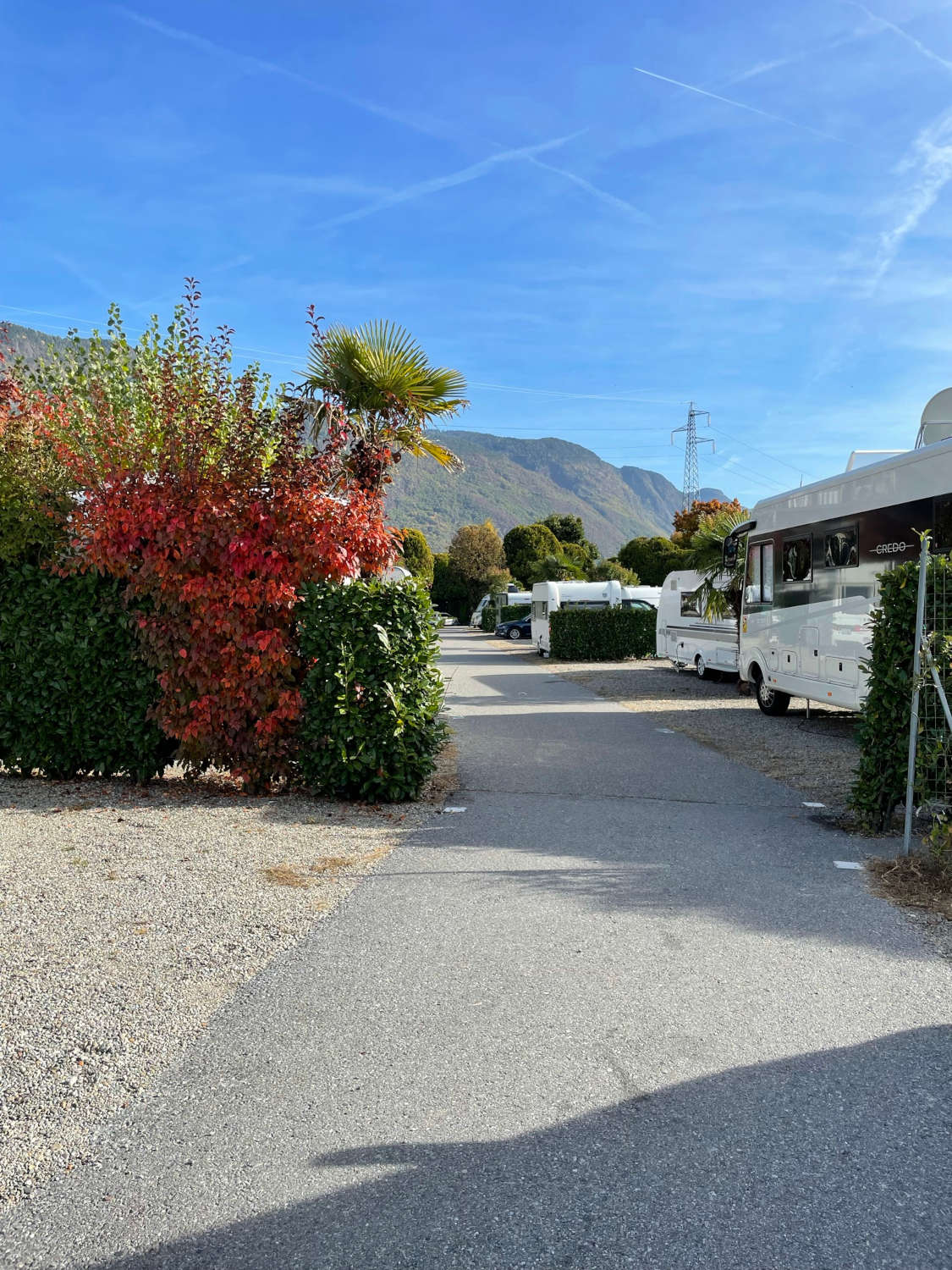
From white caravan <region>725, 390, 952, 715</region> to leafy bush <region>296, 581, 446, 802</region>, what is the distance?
354 centimetres

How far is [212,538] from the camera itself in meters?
6.88

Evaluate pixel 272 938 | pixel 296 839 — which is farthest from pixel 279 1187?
pixel 296 839

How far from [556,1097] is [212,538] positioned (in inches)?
200

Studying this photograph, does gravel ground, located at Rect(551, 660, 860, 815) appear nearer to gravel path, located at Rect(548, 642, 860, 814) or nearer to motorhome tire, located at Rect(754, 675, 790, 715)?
gravel path, located at Rect(548, 642, 860, 814)

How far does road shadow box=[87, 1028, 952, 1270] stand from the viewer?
2195 millimetres

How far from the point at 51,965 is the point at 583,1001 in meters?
2.24

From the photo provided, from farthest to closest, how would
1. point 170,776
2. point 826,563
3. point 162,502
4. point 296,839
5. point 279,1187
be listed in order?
1. point 826,563
2. point 170,776
3. point 162,502
4. point 296,839
5. point 279,1187

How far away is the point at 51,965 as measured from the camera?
3.88 m

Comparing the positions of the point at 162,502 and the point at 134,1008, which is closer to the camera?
the point at 134,1008

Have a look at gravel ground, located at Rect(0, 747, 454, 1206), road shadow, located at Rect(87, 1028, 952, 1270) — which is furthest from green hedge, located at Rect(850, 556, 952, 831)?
road shadow, located at Rect(87, 1028, 952, 1270)

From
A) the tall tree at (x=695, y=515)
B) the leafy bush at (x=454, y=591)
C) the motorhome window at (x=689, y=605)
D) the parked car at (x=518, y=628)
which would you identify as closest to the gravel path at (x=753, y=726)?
the motorhome window at (x=689, y=605)

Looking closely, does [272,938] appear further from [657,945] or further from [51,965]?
[657,945]

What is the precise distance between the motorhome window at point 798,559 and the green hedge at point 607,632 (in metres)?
14.7

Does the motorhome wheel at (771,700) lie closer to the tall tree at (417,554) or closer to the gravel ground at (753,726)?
the gravel ground at (753,726)
